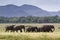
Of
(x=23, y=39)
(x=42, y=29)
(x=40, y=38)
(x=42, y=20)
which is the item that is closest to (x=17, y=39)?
(x=23, y=39)

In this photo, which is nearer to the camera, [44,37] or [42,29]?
[44,37]

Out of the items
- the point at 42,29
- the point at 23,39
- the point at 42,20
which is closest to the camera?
the point at 23,39

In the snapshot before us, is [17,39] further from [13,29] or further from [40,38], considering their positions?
[13,29]

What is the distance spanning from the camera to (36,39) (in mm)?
16641

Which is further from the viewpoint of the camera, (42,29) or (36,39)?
(42,29)

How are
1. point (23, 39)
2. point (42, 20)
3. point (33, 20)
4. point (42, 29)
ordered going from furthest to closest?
point (42, 20) → point (33, 20) → point (42, 29) → point (23, 39)

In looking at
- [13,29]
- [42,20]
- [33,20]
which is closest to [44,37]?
[13,29]

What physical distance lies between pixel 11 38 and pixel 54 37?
10.00 ft

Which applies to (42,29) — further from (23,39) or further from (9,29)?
(23,39)

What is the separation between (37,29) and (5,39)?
566 inches

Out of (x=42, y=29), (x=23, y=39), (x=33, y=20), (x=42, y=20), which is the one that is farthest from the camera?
(x=42, y=20)

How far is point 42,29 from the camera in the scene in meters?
30.6

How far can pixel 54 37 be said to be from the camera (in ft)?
55.7

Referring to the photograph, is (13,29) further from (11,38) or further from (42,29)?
(11,38)
